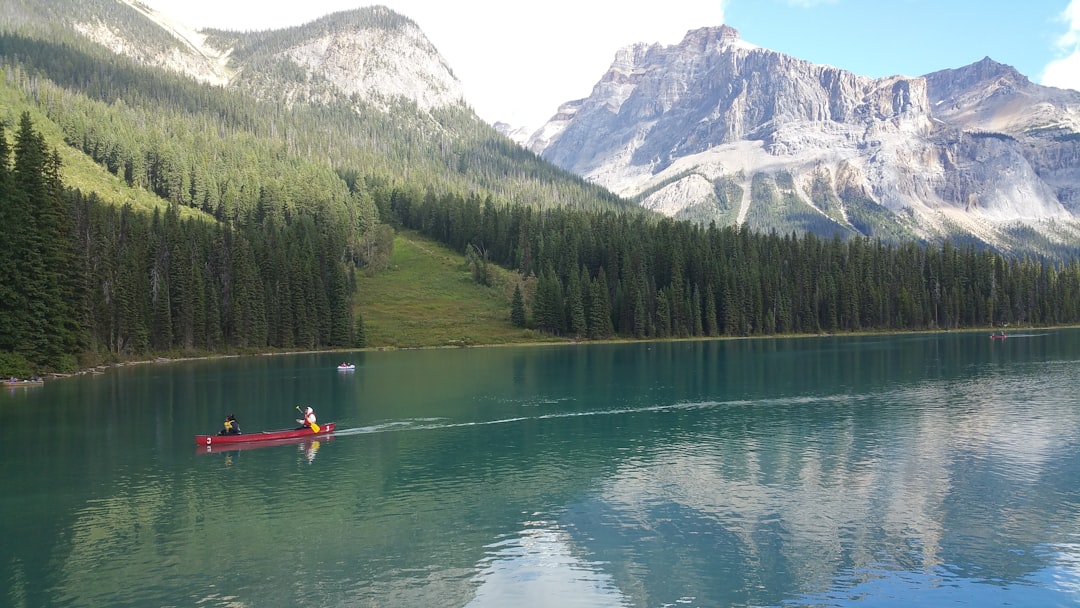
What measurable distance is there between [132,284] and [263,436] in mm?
98506

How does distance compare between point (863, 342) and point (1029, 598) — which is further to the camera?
point (863, 342)

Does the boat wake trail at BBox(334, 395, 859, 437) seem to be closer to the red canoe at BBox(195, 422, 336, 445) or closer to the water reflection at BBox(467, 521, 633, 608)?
the red canoe at BBox(195, 422, 336, 445)

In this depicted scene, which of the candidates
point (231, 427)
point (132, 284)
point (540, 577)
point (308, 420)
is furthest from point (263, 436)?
point (132, 284)

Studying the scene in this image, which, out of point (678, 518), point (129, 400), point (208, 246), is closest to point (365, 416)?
point (129, 400)

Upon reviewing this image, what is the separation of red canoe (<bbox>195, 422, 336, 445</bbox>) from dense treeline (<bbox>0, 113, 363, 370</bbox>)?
55.6 m

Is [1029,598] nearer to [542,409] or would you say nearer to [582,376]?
[542,409]

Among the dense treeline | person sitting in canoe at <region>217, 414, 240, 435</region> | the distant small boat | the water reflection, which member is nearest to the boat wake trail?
person sitting in canoe at <region>217, 414, 240, 435</region>

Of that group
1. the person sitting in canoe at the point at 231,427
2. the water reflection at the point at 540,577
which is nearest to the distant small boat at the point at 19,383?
the person sitting in canoe at the point at 231,427

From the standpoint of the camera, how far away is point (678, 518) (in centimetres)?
4156

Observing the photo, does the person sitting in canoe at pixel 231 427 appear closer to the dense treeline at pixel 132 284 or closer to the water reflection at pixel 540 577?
the water reflection at pixel 540 577

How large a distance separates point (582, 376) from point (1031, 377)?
63.5 m

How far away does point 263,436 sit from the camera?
64.9 meters

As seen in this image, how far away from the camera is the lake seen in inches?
1272

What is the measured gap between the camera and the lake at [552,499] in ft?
106
